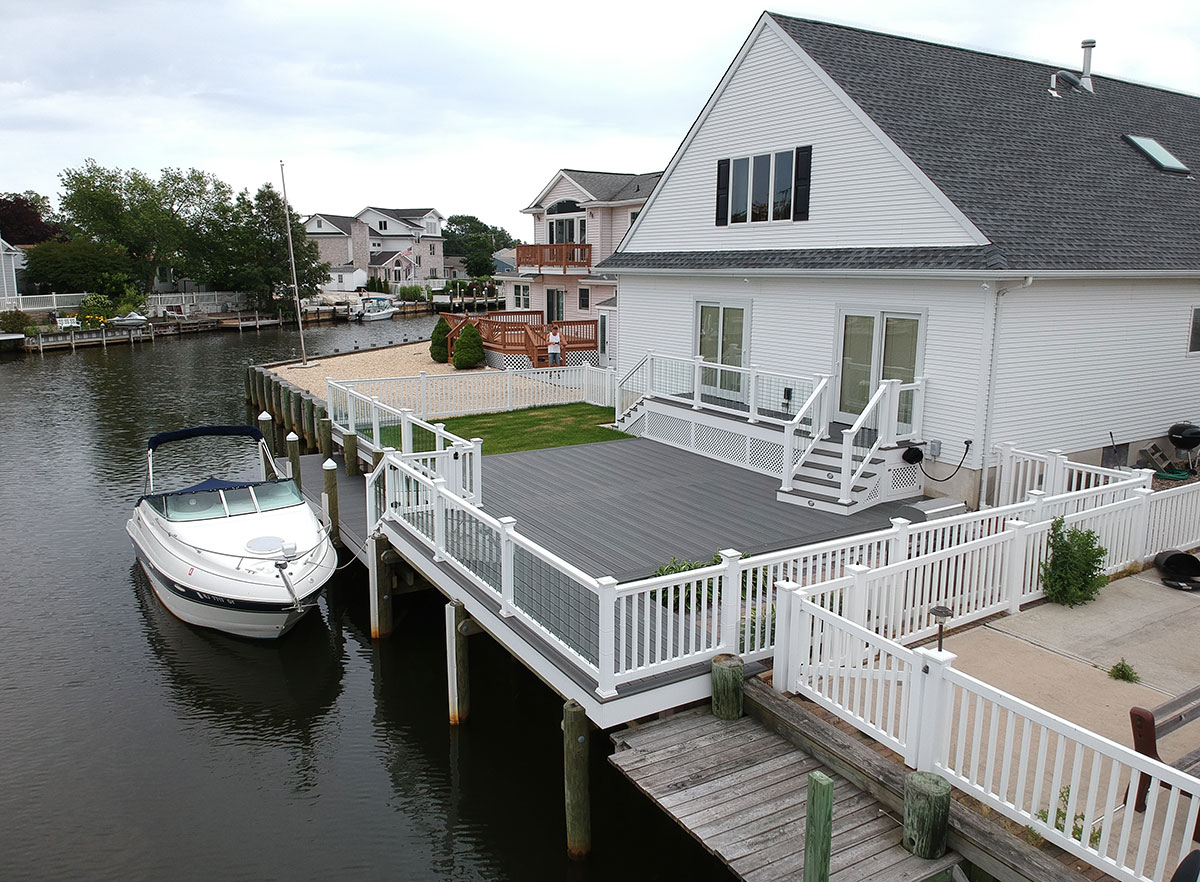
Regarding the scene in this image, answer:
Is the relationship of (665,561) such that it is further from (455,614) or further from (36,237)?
(36,237)

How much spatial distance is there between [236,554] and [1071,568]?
11.7 m

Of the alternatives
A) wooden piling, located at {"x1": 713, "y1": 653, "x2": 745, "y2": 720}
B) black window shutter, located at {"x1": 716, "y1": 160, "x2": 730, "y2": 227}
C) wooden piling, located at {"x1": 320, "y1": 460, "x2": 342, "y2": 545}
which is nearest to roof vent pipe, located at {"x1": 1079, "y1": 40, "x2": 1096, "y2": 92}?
black window shutter, located at {"x1": 716, "y1": 160, "x2": 730, "y2": 227}

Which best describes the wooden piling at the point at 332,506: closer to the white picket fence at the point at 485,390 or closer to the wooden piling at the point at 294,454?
the wooden piling at the point at 294,454

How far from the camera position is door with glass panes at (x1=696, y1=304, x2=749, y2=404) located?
17603 mm

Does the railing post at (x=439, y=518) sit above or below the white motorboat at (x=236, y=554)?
above

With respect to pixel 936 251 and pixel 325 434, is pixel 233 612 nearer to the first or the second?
pixel 325 434

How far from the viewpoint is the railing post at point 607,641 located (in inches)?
305

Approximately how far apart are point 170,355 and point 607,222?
28.7 metres

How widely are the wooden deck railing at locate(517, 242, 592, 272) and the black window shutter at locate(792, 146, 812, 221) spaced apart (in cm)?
2106

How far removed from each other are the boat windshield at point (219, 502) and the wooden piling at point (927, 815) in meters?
12.1

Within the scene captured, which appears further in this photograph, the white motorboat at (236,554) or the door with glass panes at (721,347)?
the door with glass panes at (721,347)

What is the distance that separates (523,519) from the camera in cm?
1266

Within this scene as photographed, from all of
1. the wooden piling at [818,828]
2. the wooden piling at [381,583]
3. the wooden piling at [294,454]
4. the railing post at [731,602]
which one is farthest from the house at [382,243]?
the wooden piling at [818,828]

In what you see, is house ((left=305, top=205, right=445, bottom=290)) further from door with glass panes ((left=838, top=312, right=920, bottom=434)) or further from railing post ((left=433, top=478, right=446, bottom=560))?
railing post ((left=433, top=478, right=446, bottom=560))
